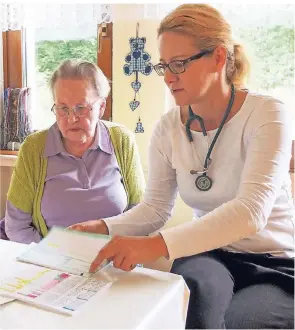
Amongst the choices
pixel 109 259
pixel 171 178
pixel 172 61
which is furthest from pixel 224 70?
pixel 109 259

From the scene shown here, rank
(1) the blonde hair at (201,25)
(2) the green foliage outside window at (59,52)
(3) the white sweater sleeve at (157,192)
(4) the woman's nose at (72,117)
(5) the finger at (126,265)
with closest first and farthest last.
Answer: (5) the finger at (126,265), (1) the blonde hair at (201,25), (3) the white sweater sleeve at (157,192), (4) the woman's nose at (72,117), (2) the green foliage outside window at (59,52)

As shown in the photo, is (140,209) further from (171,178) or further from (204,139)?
(204,139)

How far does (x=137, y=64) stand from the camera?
2111mm

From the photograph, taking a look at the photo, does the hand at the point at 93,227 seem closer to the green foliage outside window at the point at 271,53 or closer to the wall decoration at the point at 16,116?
the green foliage outside window at the point at 271,53

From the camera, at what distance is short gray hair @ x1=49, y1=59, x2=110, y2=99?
1625mm

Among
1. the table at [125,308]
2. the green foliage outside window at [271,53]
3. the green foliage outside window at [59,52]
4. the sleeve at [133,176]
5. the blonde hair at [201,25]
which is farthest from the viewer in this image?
the green foliage outside window at [59,52]

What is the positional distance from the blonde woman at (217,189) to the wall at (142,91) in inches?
30.2

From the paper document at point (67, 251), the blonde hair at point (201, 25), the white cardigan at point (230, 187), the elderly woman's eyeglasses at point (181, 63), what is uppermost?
the blonde hair at point (201, 25)

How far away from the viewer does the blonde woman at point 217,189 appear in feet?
3.34

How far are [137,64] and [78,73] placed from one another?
0.54m

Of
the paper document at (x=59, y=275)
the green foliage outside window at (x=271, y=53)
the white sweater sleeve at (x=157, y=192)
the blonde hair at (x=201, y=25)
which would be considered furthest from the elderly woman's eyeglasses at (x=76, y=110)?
the green foliage outside window at (x=271, y=53)

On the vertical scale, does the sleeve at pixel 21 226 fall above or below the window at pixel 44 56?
below

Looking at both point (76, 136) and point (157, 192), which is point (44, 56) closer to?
point (76, 136)

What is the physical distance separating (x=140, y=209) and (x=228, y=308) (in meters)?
0.38
